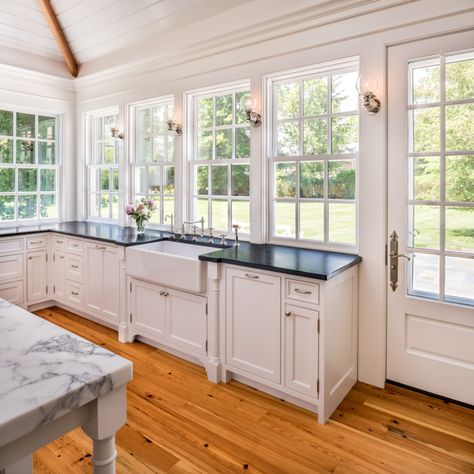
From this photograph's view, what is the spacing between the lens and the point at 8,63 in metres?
4.49

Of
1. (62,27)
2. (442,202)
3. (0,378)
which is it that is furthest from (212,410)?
(62,27)

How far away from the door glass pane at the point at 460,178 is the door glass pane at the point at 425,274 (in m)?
0.43

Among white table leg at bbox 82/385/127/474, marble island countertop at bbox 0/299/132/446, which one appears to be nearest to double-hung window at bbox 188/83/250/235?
marble island countertop at bbox 0/299/132/446

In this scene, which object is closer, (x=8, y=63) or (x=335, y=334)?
(x=335, y=334)

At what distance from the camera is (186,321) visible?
3.19 metres

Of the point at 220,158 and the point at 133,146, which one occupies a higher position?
the point at 133,146

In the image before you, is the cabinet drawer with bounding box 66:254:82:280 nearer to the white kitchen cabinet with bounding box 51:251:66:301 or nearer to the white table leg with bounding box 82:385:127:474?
the white kitchen cabinet with bounding box 51:251:66:301

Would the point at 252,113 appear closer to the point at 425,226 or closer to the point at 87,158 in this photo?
the point at 425,226

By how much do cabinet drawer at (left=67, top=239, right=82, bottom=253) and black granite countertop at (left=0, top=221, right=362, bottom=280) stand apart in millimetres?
86

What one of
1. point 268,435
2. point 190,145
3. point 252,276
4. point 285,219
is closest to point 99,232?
point 190,145

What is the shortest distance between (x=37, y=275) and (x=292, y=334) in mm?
3320

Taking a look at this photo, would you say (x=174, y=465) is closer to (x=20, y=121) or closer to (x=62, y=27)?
(x=20, y=121)

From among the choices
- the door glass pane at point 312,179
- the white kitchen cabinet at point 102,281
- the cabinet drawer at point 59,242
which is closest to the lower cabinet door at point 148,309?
the white kitchen cabinet at point 102,281

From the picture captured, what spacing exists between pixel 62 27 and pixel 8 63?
74cm
